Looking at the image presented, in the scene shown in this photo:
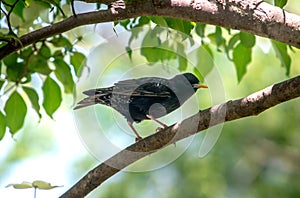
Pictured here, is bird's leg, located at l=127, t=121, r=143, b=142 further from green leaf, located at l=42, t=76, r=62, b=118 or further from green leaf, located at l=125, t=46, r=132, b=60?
green leaf, located at l=42, t=76, r=62, b=118

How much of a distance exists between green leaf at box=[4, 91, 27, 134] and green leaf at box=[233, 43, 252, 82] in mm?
594

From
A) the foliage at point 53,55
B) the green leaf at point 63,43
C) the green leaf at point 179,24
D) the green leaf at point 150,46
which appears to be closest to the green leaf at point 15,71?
the foliage at point 53,55

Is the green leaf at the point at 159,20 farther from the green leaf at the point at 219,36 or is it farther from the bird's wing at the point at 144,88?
the green leaf at the point at 219,36

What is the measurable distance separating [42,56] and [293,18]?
35.0 inches

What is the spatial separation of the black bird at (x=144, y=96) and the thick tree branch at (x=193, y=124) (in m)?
0.08

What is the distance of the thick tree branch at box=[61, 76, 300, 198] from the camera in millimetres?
1131

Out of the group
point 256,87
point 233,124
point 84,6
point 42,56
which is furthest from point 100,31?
point 233,124

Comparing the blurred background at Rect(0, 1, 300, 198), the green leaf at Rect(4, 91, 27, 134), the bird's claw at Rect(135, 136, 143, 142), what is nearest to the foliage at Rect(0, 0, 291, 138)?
the green leaf at Rect(4, 91, 27, 134)

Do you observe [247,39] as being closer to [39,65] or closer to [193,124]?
[193,124]

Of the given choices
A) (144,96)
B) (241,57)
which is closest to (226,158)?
(241,57)

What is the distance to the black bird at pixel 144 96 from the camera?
137 cm

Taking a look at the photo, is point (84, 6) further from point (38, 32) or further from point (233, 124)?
point (233, 124)

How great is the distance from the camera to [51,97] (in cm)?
176

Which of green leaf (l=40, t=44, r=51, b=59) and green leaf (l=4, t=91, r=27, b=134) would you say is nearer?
A: green leaf (l=4, t=91, r=27, b=134)
